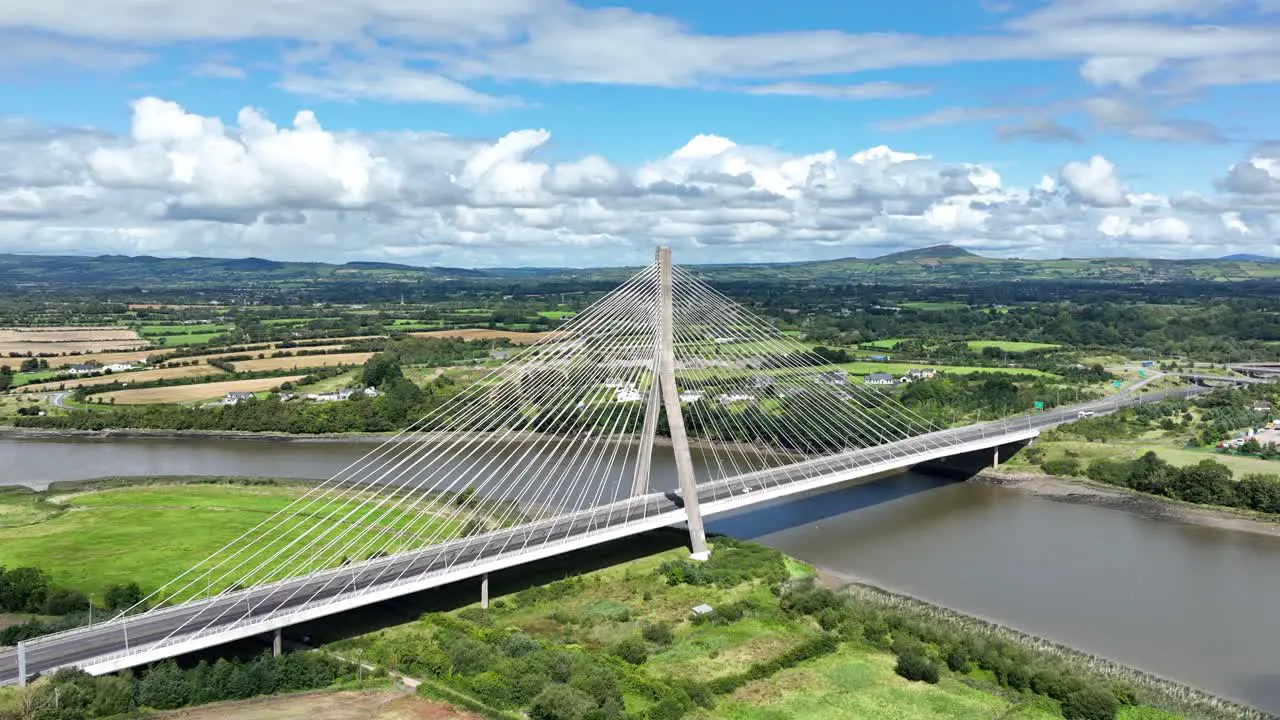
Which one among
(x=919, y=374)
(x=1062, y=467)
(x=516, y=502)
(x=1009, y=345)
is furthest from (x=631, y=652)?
(x=1009, y=345)

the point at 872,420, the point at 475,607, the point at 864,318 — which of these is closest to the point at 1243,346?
the point at 864,318

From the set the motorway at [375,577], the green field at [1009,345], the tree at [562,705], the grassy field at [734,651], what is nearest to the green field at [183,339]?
the green field at [1009,345]

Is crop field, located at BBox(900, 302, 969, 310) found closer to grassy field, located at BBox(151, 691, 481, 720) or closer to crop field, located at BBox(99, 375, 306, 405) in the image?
crop field, located at BBox(99, 375, 306, 405)

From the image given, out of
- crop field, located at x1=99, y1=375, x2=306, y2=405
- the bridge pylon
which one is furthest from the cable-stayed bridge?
crop field, located at x1=99, y1=375, x2=306, y2=405

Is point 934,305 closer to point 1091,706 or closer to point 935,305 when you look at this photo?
point 935,305

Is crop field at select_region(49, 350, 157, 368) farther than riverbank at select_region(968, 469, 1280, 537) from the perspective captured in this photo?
Yes

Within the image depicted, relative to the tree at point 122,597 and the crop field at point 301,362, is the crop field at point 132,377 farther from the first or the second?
the tree at point 122,597

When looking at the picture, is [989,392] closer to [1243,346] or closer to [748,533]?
[748,533]
